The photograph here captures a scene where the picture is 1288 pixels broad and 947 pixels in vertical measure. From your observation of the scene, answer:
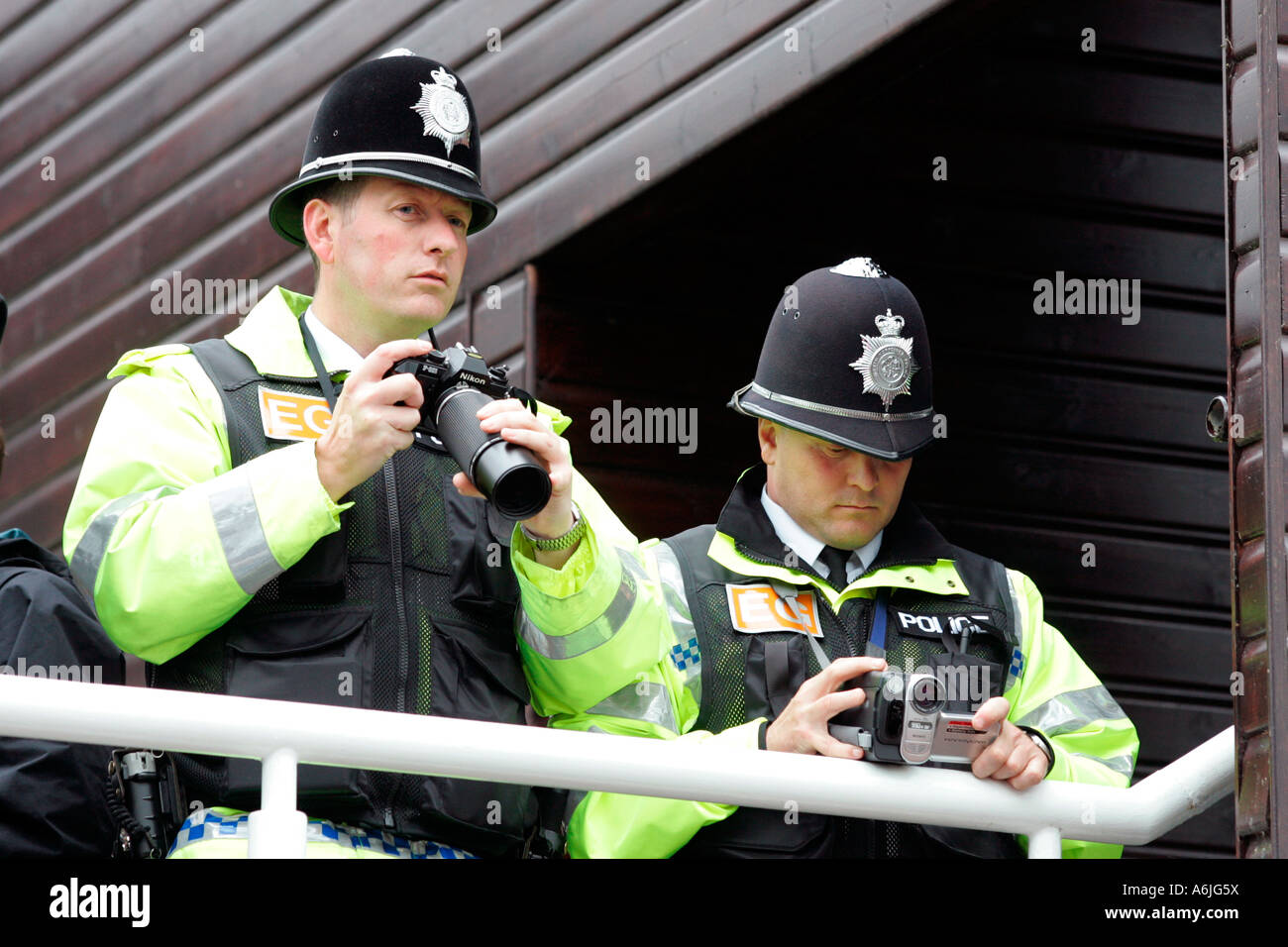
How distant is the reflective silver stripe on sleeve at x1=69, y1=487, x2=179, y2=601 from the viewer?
278 cm

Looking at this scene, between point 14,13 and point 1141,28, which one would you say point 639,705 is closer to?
point 1141,28

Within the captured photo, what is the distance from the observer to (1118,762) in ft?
10.8

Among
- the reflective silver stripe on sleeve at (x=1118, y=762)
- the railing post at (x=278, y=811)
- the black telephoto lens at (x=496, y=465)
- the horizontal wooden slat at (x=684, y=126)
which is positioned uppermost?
the horizontal wooden slat at (x=684, y=126)

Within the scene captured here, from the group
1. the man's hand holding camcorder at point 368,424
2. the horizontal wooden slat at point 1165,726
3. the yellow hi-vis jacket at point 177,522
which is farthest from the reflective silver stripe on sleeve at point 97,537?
the horizontal wooden slat at point 1165,726

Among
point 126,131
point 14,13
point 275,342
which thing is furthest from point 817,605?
point 14,13

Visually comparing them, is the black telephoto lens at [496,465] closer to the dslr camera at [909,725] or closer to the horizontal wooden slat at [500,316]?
the dslr camera at [909,725]

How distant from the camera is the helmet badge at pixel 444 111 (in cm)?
330

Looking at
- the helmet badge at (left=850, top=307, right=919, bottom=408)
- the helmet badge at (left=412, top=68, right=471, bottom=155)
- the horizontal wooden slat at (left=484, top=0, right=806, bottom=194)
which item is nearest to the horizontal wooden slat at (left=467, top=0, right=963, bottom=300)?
the horizontal wooden slat at (left=484, top=0, right=806, bottom=194)

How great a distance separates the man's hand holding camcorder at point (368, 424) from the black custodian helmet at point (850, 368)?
0.81m

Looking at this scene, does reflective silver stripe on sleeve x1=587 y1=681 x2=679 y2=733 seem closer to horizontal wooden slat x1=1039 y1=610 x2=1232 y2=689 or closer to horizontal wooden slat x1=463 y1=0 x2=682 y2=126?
horizontal wooden slat x1=463 y1=0 x2=682 y2=126

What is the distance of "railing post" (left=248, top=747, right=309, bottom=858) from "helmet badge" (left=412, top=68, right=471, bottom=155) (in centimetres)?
127

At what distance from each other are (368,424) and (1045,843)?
1.13 metres
